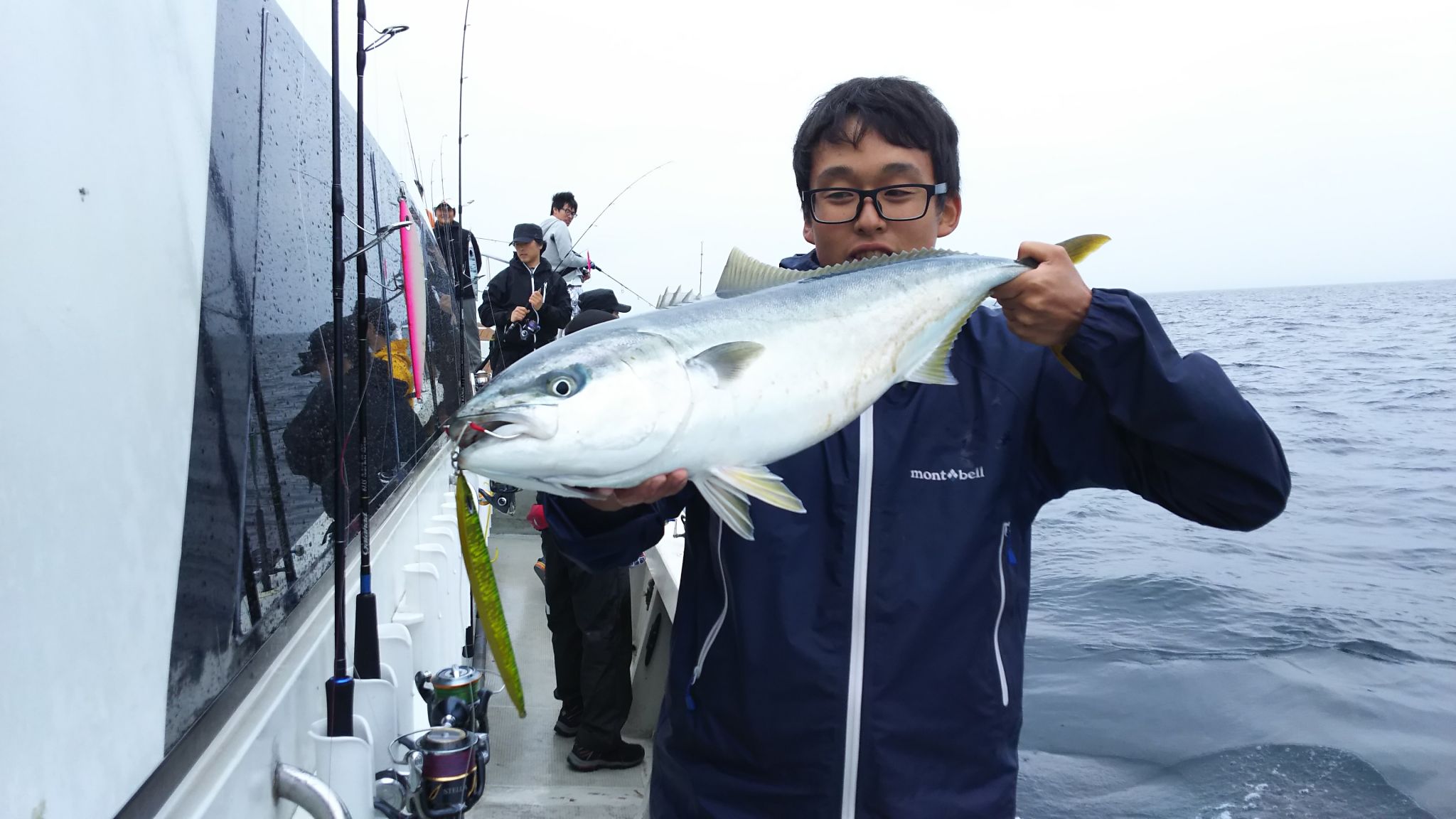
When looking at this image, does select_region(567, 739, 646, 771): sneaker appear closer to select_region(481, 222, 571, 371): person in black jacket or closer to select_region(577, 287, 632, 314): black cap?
select_region(577, 287, 632, 314): black cap

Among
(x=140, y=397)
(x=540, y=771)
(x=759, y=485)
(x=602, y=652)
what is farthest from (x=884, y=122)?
(x=540, y=771)

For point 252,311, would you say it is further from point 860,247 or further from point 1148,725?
point 1148,725

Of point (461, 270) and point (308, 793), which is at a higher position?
point (461, 270)

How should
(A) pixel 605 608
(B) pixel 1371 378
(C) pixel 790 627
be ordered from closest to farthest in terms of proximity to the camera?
1. (C) pixel 790 627
2. (A) pixel 605 608
3. (B) pixel 1371 378

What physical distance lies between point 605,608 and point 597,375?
335cm

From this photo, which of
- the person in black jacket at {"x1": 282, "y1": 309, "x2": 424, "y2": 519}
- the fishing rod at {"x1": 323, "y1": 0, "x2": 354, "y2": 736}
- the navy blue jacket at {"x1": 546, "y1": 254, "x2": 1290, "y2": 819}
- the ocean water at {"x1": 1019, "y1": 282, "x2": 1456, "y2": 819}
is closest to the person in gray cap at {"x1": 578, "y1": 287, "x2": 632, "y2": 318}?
the person in black jacket at {"x1": 282, "y1": 309, "x2": 424, "y2": 519}

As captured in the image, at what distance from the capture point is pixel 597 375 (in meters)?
1.50

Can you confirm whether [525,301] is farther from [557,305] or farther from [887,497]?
[887,497]

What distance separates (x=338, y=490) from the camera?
2416mm

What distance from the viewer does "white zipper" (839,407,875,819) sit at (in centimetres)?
183

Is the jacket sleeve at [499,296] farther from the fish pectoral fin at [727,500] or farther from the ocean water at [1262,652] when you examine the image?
the fish pectoral fin at [727,500]

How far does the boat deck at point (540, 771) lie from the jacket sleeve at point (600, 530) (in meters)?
2.60

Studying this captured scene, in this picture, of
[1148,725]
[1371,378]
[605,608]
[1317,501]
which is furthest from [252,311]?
[1371,378]

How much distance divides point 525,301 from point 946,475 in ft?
24.3
